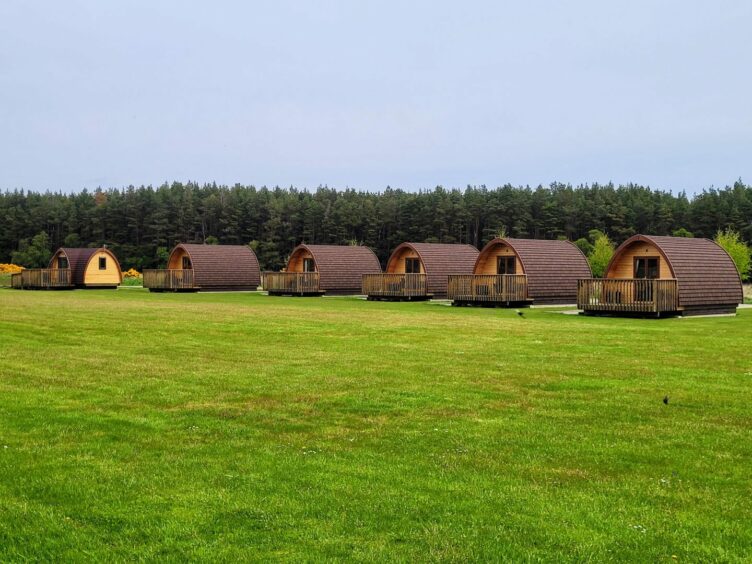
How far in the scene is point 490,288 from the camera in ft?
122

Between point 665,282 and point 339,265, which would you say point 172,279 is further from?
point 665,282

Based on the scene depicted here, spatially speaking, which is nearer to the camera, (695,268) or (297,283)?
(695,268)

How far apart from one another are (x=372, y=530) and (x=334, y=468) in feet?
5.29

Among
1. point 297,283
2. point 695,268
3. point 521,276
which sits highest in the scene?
point 695,268

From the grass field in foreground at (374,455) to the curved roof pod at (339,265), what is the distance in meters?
33.6

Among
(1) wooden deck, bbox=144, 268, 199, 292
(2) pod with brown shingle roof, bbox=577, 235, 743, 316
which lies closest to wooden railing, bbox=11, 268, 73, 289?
(1) wooden deck, bbox=144, 268, 199, 292

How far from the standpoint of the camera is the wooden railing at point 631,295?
1170 inches

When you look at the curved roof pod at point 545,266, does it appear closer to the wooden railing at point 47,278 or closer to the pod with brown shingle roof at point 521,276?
the pod with brown shingle roof at point 521,276

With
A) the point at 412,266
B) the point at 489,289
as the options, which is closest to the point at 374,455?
the point at 489,289

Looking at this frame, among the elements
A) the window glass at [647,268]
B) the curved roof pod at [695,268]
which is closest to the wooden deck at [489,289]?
the curved roof pod at [695,268]

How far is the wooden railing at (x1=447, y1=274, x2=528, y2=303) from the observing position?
36.5m

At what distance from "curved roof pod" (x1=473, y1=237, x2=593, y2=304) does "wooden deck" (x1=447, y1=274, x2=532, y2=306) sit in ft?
2.30

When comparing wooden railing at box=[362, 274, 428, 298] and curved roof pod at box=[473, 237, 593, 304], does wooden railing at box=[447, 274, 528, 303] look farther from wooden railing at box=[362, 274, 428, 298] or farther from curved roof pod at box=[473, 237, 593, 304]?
wooden railing at box=[362, 274, 428, 298]

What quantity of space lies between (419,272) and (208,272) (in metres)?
16.6
